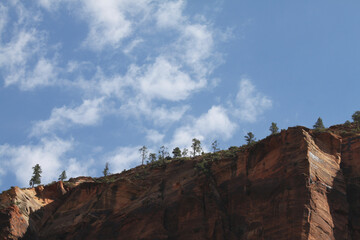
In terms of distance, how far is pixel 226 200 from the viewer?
63906 mm

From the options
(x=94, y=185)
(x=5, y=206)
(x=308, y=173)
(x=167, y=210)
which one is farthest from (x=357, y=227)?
(x=5, y=206)

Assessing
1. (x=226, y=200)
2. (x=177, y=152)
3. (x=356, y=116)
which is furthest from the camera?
(x=177, y=152)

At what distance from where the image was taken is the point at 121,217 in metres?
68.8

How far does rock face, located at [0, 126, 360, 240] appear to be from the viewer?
5394 centimetres

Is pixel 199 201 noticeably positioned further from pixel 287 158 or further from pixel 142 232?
pixel 287 158

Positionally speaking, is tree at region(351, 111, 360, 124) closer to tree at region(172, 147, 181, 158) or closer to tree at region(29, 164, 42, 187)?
tree at region(172, 147, 181, 158)

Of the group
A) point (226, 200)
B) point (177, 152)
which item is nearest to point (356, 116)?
point (177, 152)

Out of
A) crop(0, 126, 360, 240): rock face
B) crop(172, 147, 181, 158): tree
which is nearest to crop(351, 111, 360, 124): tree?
crop(0, 126, 360, 240): rock face

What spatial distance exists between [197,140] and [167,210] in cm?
5630

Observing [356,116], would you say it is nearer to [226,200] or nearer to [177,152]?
[177,152]

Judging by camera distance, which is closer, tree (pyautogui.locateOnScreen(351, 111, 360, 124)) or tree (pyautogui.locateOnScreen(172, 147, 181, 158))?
tree (pyautogui.locateOnScreen(351, 111, 360, 124))

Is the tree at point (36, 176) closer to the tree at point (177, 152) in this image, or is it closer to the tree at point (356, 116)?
the tree at point (177, 152)

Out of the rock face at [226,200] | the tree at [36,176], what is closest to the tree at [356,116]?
the rock face at [226,200]

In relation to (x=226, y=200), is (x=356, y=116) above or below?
above
